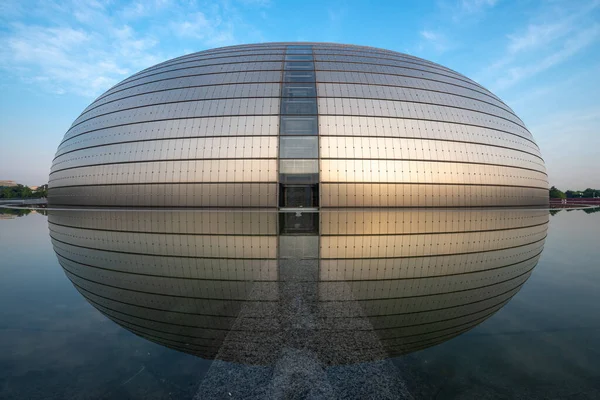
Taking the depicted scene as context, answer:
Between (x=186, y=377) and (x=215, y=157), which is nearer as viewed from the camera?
(x=186, y=377)

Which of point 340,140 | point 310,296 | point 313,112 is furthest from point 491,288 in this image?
point 313,112

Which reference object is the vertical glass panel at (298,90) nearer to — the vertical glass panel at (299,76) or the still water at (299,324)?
the vertical glass panel at (299,76)

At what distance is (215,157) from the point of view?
20062mm

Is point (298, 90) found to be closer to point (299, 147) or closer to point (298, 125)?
point (298, 125)

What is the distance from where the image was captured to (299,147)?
1994cm

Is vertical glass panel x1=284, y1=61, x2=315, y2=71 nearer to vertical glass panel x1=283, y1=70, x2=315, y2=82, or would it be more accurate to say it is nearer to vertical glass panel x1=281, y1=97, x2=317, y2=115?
vertical glass panel x1=283, y1=70, x2=315, y2=82

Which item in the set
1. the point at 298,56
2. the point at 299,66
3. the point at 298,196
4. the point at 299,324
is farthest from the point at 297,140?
the point at 299,324

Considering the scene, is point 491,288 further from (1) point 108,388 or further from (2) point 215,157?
(2) point 215,157

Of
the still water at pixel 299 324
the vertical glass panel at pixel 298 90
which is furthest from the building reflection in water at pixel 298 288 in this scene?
the vertical glass panel at pixel 298 90

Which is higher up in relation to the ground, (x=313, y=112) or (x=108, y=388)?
(x=313, y=112)

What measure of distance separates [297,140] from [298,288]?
16.1 metres

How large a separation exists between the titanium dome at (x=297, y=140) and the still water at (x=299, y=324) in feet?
41.4

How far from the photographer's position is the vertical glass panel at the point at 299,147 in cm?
1986

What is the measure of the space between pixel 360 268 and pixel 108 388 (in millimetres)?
4386
